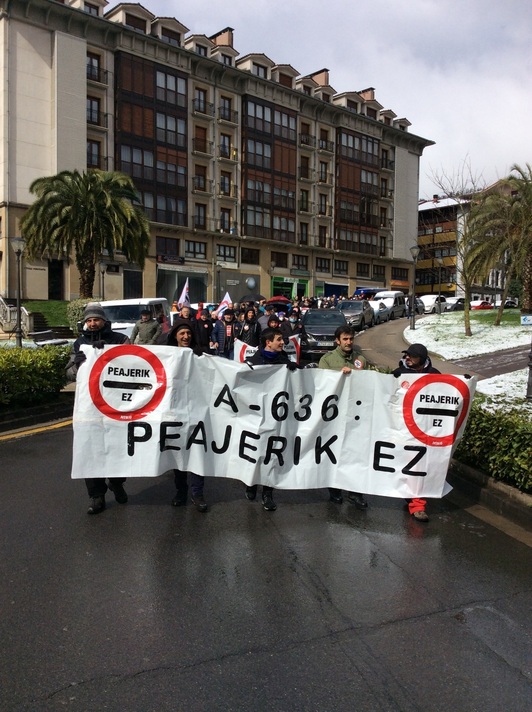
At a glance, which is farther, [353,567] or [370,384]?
[370,384]

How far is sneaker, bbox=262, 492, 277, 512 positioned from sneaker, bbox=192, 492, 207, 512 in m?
0.56

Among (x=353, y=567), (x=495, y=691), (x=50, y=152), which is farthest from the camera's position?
(x=50, y=152)

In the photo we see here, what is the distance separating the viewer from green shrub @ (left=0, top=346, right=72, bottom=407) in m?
9.86

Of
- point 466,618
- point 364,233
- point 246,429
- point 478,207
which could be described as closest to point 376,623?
point 466,618

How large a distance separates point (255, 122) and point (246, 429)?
54088mm

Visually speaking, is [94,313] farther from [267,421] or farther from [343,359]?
[343,359]

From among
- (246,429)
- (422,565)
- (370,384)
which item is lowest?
(422,565)

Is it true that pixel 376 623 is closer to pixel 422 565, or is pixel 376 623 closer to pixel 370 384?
pixel 422 565

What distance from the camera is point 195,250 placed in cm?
5216

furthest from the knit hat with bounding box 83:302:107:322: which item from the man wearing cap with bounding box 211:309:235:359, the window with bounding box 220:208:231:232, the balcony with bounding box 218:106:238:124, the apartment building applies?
the balcony with bounding box 218:106:238:124

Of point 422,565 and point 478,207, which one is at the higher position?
point 478,207

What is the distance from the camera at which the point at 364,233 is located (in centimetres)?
6669

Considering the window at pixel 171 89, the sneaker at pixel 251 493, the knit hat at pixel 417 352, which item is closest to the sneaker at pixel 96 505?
the sneaker at pixel 251 493

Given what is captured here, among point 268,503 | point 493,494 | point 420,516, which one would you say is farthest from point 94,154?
point 420,516
